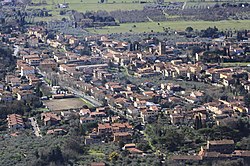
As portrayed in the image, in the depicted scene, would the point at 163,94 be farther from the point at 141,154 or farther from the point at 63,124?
the point at 141,154

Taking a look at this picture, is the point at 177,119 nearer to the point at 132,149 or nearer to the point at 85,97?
the point at 132,149

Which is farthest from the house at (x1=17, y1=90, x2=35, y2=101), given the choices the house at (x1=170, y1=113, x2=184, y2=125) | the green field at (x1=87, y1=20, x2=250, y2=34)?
the green field at (x1=87, y1=20, x2=250, y2=34)

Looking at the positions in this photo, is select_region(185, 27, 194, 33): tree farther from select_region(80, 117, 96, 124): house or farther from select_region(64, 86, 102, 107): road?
select_region(80, 117, 96, 124): house

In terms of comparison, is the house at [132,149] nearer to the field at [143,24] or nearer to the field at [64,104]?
the field at [64,104]

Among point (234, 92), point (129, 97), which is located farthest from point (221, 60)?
point (129, 97)

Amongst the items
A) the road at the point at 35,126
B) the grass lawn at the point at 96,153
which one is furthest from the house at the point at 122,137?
the road at the point at 35,126

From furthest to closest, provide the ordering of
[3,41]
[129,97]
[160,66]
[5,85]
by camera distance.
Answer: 1. [3,41]
2. [160,66]
3. [5,85]
4. [129,97]
